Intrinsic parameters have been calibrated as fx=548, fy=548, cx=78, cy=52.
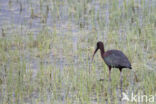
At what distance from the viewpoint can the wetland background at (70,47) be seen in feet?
26.0

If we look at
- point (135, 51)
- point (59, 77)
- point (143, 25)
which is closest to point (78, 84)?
point (59, 77)

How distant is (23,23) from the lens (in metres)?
11.7

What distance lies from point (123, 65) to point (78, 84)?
31.0 inches

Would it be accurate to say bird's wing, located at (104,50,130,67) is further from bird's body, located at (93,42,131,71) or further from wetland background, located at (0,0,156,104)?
wetland background, located at (0,0,156,104)

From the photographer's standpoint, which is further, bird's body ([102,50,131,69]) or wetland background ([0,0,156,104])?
bird's body ([102,50,131,69])

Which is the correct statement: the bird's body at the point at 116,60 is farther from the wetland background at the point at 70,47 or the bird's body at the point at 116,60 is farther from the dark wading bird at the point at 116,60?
the wetland background at the point at 70,47

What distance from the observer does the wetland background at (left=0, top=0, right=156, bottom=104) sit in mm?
7926

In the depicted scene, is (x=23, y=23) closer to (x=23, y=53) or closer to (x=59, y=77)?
(x=23, y=53)

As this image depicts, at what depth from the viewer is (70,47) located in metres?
10.1
